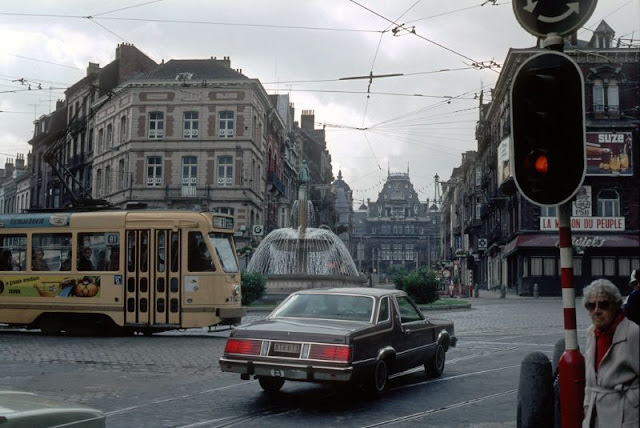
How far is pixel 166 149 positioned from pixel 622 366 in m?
50.9

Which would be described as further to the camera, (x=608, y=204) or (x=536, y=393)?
(x=608, y=204)

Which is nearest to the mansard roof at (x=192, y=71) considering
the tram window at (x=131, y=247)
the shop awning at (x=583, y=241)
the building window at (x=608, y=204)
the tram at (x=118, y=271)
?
the shop awning at (x=583, y=241)

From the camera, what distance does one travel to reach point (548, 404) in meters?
6.61

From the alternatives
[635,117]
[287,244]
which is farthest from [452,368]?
[635,117]

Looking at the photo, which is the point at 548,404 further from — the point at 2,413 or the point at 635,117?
the point at 635,117

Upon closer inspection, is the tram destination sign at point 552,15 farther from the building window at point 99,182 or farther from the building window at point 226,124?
the building window at point 99,182

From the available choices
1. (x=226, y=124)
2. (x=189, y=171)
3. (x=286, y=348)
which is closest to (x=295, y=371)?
(x=286, y=348)

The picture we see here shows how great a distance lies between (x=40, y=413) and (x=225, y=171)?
49.7m

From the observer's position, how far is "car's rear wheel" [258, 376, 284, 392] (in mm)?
10148

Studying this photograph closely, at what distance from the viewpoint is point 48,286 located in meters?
19.0

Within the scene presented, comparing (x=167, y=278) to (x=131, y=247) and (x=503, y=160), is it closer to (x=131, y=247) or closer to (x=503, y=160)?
(x=131, y=247)

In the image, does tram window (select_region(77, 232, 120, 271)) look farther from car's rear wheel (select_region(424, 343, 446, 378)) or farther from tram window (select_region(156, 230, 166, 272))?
car's rear wheel (select_region(424, 343, 446, 378))

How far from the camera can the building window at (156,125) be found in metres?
53.8

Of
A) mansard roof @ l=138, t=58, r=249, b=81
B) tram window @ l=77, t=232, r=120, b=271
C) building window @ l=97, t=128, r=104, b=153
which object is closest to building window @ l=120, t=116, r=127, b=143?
mansard roof @ l=138, t=58, r=249, b=81
